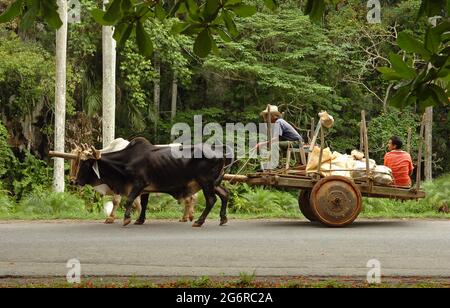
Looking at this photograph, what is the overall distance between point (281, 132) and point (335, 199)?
141 cm

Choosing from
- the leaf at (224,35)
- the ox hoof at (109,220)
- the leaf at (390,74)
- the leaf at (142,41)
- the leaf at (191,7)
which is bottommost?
the ox hoof at (109,220)

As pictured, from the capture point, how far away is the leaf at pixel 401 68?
3.71 meters

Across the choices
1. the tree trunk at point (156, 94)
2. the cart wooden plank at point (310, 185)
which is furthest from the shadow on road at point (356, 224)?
the tree trunk at point (156, 94)

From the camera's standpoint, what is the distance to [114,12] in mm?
4039

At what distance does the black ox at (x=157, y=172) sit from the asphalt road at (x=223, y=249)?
2.00 ft

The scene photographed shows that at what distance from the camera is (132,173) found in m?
12.8

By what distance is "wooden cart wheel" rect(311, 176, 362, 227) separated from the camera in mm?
12492

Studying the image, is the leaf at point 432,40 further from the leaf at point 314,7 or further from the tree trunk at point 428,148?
the tree trunk at point 428,148

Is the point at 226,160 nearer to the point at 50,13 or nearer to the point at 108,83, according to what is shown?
the point at 108,83

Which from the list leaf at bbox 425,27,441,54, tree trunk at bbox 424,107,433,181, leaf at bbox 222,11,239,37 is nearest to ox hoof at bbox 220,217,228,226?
leaf at bbox 222,11,239,37

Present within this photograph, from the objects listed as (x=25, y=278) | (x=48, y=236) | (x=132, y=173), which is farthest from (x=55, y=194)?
(x=25, y=278)

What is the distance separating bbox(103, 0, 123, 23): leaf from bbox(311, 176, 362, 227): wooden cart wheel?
8.77 m

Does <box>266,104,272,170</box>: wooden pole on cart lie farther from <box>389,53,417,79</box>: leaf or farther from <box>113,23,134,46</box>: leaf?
<box>389,53,417,79</box>: leaf

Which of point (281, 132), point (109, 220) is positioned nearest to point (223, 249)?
point (281, 132)
